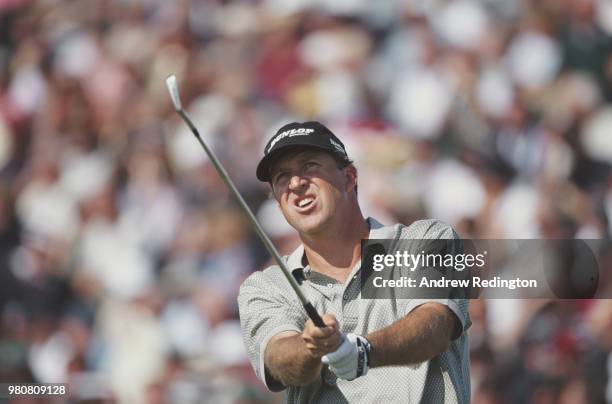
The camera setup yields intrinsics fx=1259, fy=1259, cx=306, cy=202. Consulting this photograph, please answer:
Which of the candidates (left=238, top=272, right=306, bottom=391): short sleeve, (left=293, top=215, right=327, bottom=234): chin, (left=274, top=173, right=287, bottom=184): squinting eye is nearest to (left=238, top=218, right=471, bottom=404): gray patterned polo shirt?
(left=238, top=272, right=306, bottom=391): short sleeve

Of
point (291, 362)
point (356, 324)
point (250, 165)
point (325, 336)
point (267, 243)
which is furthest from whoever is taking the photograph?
point (250, 165)

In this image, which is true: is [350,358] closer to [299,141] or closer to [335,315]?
[335,315]

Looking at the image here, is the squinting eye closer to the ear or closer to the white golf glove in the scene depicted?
the ear

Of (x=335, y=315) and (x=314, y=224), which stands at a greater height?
(x=314, y=224)

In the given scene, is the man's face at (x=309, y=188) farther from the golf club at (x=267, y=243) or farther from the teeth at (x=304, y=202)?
the golf club at (x=267, y=243)

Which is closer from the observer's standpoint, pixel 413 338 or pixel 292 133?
pixel 413 338

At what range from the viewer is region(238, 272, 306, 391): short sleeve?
153 inches

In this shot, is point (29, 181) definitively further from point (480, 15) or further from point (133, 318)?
point (480, 15)

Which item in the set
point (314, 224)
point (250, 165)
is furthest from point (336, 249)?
point (250, 165)

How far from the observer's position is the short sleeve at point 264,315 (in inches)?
153

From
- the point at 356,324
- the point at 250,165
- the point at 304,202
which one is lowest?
the point at 356,324

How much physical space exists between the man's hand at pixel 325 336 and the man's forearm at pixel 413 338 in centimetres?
16

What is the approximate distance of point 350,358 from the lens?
3424 mm

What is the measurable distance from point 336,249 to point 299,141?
36 cm
